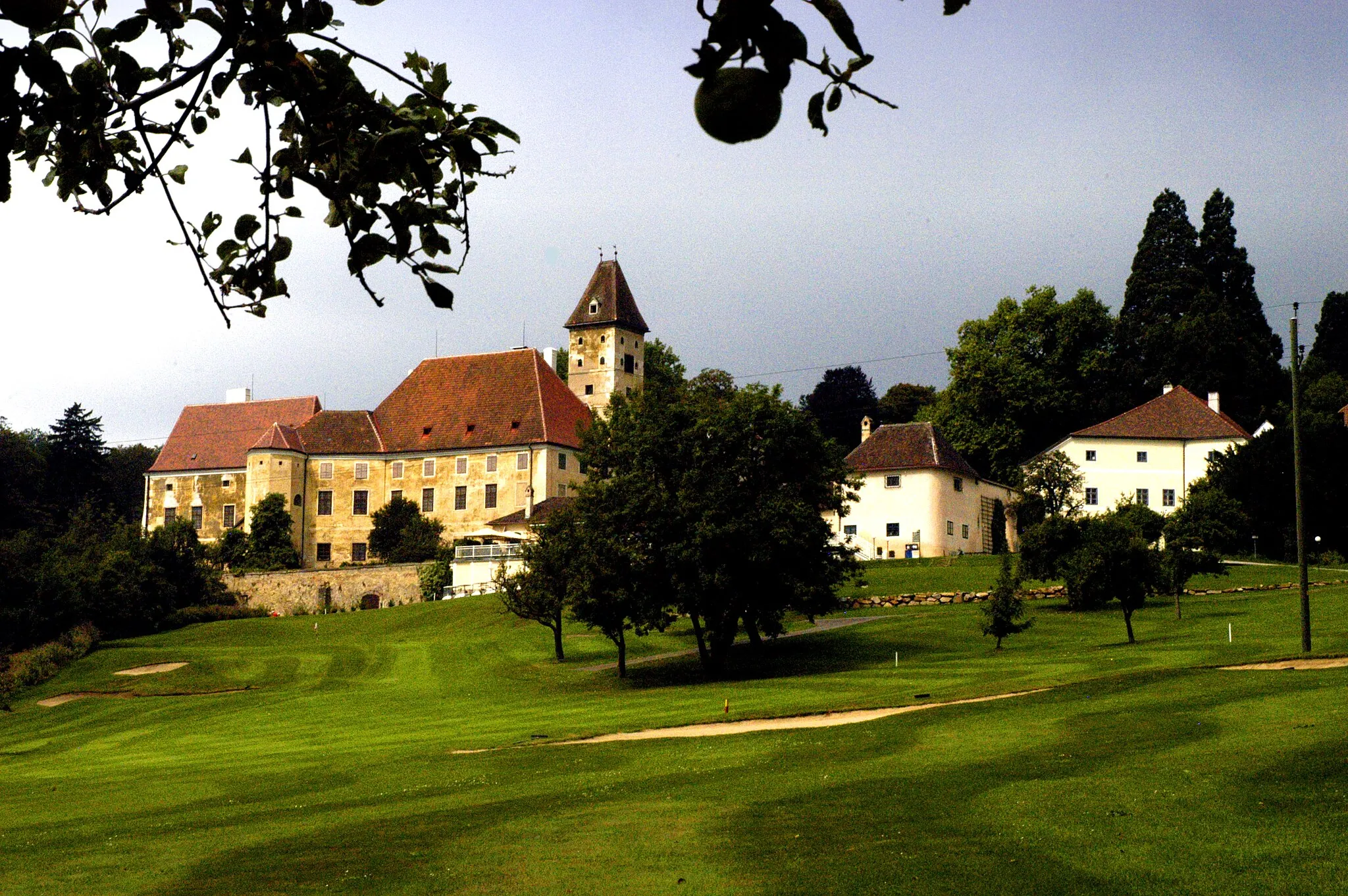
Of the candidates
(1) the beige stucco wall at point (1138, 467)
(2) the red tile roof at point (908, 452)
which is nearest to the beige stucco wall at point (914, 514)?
(2) the red tile roof at point (908, 452)

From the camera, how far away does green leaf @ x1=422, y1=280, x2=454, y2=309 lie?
176 inches

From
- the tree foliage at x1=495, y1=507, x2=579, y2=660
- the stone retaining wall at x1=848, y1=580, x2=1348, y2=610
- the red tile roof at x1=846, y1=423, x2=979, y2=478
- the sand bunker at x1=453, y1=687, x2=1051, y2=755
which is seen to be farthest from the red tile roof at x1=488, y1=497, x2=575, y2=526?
the sand bunker at x1=453, y1=687, x2=1051, y2=755

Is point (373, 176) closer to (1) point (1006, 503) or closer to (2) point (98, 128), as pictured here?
(2) point (98, 128)

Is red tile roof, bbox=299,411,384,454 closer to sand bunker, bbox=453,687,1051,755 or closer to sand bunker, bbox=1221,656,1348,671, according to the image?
sand bunker, bbox=453,687,1051,755

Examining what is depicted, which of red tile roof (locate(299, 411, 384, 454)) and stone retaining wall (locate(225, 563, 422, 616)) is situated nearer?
stone retaining wall (locate(225, 563, 422, 616))

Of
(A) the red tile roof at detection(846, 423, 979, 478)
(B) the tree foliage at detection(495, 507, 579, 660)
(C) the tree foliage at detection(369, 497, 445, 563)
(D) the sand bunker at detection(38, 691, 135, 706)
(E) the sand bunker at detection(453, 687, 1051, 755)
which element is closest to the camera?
(E) the sand bunker at detection(453, 687, 1051, 755)

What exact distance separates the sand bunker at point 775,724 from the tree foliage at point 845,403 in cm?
9330

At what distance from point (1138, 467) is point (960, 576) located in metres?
25.1

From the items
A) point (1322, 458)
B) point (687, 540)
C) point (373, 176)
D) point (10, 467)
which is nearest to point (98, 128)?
point (373, 176)

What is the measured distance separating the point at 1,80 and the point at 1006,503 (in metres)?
91.7

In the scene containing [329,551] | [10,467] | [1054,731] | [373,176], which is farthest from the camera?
[329,551]

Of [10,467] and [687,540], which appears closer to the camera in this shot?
[687,540]

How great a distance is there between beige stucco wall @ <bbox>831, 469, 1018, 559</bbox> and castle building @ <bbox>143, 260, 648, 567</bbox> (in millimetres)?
22023

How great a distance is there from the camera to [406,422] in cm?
10294
